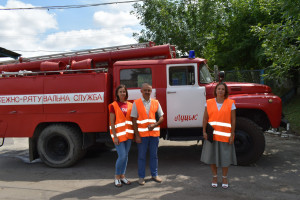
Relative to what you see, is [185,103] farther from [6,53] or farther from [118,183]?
[6,53]

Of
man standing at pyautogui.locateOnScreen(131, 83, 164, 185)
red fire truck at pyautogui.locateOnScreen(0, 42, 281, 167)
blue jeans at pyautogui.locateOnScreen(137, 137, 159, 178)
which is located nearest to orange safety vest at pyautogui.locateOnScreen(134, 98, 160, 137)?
man standing at pyautogui.locateOnScreen(131, 83, 164, 185)

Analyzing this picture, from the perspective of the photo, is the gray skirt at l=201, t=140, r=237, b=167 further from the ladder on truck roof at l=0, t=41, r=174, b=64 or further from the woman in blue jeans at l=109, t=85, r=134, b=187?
the ladder on truck roof at l=0, t=41, r=174, b=64

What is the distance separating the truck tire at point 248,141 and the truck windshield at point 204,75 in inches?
41.8

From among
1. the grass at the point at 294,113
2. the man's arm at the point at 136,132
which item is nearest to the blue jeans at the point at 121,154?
the man's arm at the point at 136,132

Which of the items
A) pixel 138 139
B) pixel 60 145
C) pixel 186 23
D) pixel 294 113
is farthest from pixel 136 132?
pixel 186 23

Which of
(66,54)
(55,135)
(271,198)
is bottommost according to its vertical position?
(271,198)

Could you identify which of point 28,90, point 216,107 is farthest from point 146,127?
point 28,90

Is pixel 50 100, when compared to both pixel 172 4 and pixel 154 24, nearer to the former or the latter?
pixel 154 24

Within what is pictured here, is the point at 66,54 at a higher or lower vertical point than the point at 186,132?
higher

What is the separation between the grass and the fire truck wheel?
6.99 meters

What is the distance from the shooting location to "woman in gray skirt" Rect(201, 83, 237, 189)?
412 centimetres

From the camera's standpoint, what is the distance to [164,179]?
189 inches

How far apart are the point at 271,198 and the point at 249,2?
553 inches

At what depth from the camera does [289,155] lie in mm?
6129
